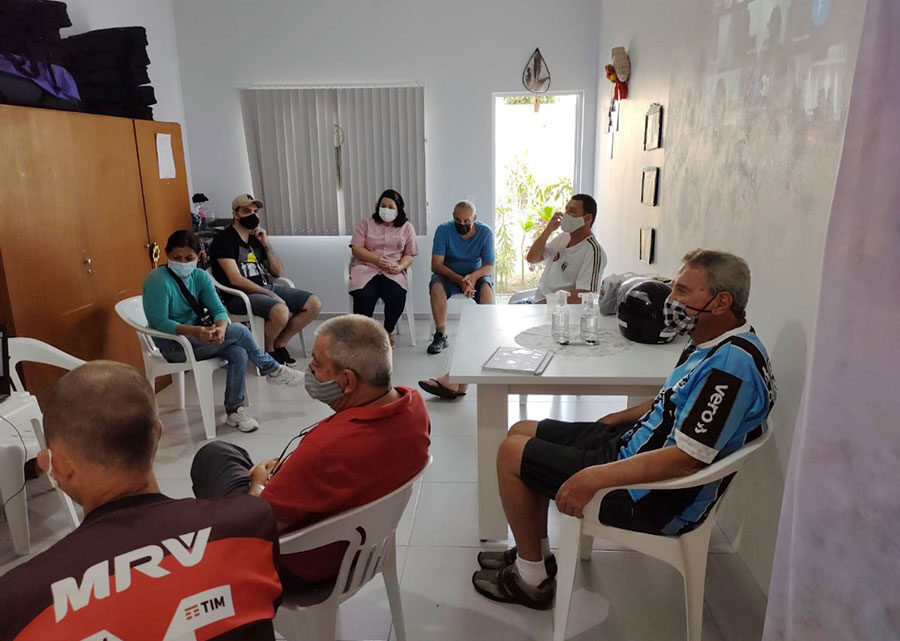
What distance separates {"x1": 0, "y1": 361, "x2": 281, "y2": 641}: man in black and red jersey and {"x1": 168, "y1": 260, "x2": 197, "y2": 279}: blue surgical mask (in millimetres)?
2362

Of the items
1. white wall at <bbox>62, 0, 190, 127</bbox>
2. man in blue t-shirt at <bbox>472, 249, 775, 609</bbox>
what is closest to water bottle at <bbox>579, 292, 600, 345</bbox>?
man in blue t-shirt at <bbox>472, 249, 775, 609</bbox>

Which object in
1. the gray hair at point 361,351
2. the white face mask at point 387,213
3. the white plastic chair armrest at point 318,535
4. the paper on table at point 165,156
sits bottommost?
the white plastic chair armrest at point 318,535

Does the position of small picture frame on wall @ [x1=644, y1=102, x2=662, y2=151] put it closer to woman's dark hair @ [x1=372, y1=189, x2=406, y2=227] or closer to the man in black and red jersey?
woman's dark hair @ [x1=372, y1=189, x2=406, y2=227]

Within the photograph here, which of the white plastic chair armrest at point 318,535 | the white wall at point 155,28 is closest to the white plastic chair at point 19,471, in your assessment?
the white plastic chair armrest at point 318,535

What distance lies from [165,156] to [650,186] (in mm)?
3237

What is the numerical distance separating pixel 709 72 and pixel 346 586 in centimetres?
235

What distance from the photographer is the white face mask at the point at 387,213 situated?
492cm

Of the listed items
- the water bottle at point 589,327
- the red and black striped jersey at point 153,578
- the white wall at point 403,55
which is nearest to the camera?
the red and black striped jersey at point 153,578

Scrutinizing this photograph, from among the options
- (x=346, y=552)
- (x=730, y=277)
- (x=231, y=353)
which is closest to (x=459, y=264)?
(x=231, y=353)

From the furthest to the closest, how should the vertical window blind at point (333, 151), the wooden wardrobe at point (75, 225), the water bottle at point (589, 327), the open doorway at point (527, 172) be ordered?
the open doorway at point (527, 172)
the vertical window blind at point (333, 151)
the wooden wardrobe at point (75, 225)
the water bottle at point (589, 327)

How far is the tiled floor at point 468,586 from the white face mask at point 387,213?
2.34 meters

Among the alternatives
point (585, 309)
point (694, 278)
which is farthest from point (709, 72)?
point (694, 278)

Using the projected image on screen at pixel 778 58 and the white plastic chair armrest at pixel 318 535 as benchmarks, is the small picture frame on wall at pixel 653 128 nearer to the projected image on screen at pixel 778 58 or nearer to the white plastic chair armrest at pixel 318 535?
the projected image on screen at pixel 778 58

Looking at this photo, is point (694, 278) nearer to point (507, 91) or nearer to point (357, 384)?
point (357, 384)
